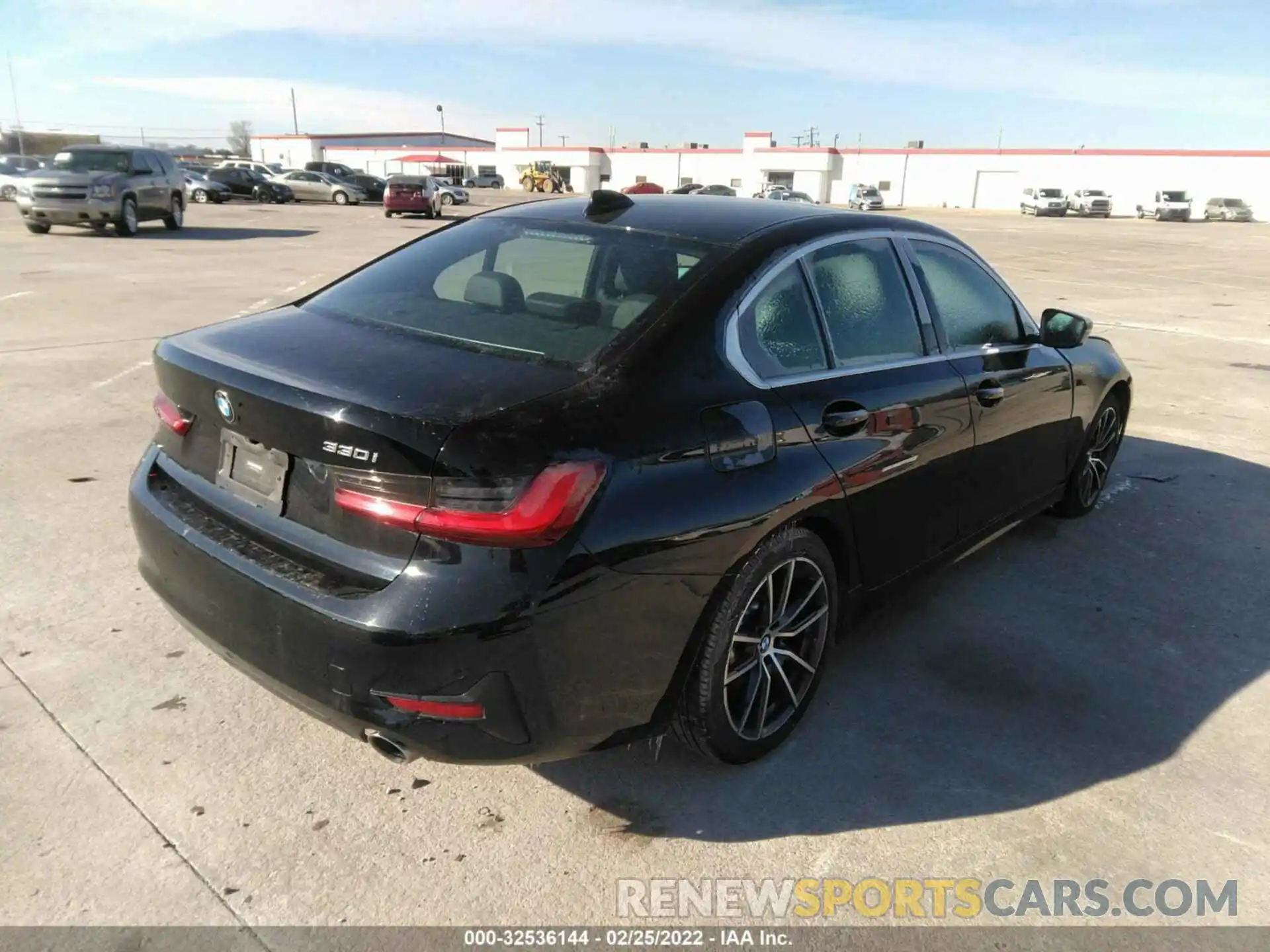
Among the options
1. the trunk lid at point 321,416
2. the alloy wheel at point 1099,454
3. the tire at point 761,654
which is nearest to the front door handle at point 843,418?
the tire at point 761,654

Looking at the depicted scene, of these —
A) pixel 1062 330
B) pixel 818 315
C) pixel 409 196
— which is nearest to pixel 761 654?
pixel 818 315

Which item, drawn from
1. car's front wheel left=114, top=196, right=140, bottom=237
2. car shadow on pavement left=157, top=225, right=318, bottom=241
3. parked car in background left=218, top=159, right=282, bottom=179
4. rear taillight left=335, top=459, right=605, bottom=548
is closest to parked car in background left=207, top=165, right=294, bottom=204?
parked car in background left=218, top=159, right=282, bottom=179

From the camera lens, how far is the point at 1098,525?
17.0 feet

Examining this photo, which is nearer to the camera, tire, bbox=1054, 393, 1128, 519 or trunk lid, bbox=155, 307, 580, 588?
trunk lid, bbox=155, 307, 580, 588

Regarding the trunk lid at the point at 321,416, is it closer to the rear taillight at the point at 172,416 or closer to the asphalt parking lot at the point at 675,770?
the rear taillight at the point at 172,416

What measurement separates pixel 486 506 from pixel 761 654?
1.13 meters

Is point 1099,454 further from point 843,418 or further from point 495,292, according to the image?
point 495,292

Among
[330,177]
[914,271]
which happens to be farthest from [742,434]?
[330,177]

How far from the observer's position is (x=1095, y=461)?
517cm

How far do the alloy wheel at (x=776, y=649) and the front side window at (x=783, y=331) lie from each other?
2.00 feet

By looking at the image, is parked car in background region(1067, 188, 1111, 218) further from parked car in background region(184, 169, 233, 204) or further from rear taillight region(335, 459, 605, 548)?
rear taillight region(335, 459, 605, 548)

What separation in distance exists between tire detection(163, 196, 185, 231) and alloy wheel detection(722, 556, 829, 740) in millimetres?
21769

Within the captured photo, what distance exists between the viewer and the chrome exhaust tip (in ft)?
7.45

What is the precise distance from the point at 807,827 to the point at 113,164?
2083 cm
